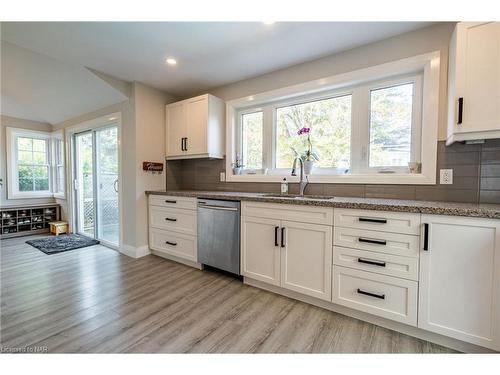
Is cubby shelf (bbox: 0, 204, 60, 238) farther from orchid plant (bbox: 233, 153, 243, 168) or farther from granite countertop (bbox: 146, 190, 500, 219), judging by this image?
granite countertop (bbox: 146, 190, 500, 219)

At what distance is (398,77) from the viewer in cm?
205

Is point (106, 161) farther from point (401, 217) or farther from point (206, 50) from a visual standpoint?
point (401, 217)

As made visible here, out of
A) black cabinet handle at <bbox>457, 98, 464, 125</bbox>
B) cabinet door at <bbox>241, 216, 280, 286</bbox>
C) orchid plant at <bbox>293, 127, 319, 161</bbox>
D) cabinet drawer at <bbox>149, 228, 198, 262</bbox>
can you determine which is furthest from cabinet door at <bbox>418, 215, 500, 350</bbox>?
cabinet drawer at <bbox>149, 228, 198, 262</bbox>

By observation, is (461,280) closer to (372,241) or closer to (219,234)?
(372,241)

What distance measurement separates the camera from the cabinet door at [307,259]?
5.88ft

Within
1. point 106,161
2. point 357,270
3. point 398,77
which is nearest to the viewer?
point 357,270

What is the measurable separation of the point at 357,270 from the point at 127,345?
5.38ft

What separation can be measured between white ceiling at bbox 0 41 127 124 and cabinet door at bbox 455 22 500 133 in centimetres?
344

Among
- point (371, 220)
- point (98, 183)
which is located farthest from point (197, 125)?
point (371, 220)

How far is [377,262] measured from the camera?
1589mm

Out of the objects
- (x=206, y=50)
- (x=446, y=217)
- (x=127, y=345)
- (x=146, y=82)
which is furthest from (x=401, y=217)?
(x=146, y=82)

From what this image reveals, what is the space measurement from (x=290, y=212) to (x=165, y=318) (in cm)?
129

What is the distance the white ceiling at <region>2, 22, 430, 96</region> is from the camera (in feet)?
6.17

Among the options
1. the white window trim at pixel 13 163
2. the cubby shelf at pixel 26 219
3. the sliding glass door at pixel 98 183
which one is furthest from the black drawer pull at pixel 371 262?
the white window trim at pixel 13 163
